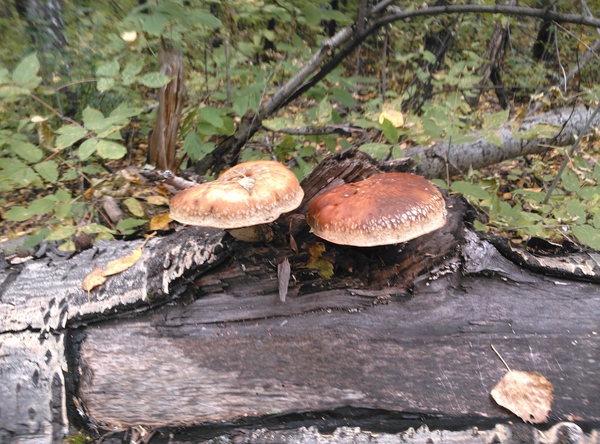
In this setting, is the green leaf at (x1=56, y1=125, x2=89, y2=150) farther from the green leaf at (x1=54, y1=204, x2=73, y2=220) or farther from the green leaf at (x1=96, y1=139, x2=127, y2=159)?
the green leaf at (x1=54, y1=204, x2=73, y2=220)

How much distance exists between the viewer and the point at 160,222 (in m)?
2.61

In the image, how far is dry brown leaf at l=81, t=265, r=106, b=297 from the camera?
1.94m

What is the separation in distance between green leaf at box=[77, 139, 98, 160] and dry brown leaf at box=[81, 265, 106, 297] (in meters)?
0.63

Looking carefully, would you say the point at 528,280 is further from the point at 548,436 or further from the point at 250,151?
the point at 250,151

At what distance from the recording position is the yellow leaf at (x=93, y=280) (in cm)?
194

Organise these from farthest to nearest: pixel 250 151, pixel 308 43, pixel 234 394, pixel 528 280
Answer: pixel 308 43 < pixel 250 151 < pixel 528 280 < pixel 234 394

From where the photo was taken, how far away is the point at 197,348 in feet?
6.04

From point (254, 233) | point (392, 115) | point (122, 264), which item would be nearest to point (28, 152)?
point (122, 264)

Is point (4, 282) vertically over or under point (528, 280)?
under

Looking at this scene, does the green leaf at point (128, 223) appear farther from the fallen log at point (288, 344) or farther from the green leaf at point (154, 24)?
the green leaf at point (154, 24)

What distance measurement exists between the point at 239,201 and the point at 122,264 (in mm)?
849

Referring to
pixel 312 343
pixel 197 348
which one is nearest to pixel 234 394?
pixel 197 348

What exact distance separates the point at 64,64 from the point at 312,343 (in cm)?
642

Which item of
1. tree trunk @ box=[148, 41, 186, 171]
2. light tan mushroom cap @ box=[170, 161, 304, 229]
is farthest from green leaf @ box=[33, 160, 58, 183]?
tree trunk @ box=[148, 41, 186, 171]
